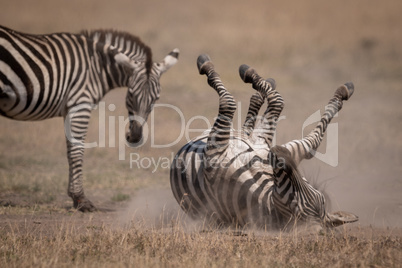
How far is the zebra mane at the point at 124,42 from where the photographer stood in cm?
757

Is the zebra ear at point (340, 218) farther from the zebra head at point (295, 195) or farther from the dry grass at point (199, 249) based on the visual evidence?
the dry grass at point (199, 249)

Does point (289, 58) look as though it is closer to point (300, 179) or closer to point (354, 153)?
point (354, 153)

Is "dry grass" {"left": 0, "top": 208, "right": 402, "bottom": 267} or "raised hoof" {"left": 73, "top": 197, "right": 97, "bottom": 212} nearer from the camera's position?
"dry grass" {"left": 0, "top": 208, "right": 402, "bottom": 267}

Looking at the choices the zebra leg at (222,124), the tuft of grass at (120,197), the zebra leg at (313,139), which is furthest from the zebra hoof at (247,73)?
the tuft of grass at (120,197)

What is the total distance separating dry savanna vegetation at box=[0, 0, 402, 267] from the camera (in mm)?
4168

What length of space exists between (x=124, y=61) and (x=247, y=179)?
3222 millimetres

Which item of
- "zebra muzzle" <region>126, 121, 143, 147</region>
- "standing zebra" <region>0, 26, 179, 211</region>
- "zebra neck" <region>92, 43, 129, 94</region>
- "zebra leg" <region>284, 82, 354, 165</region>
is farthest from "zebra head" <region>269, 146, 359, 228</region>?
"zebra neck" <region>92, 43, 129, 94</region>

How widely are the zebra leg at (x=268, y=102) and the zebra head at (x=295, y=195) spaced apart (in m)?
0.99

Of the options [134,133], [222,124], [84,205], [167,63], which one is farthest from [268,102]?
[84,205]

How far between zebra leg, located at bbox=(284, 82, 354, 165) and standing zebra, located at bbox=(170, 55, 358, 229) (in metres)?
0.01

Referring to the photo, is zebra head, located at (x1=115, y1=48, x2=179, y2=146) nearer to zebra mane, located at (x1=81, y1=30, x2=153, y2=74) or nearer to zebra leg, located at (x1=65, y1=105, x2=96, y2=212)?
zebra mane, located at (x1=81, y1=30, x2=153, y2=74)

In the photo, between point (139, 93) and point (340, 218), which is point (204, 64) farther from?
point (340, 218)

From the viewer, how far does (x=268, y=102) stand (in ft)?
19.0

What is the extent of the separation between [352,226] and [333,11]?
17786mm
